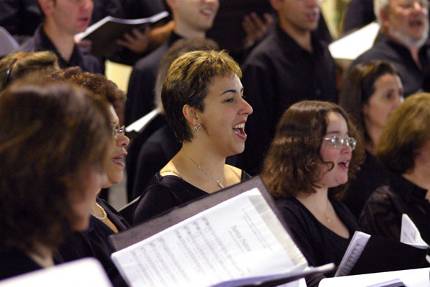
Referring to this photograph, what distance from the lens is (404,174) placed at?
13.9 ft

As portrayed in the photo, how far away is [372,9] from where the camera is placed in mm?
6445

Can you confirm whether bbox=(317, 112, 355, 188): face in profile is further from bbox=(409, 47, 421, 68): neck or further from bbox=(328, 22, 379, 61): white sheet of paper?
bbox=(409, 47, 421, 68): neck

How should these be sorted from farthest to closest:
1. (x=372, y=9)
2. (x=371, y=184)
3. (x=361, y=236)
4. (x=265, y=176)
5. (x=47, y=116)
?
(x=372, y=9)
(x=371, y=184)
(x=265, y=176)
(x=361, y=236)
(x=47, y=116)

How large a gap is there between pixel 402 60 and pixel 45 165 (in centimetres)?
427

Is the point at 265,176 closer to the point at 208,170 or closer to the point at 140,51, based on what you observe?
the point at 208,170

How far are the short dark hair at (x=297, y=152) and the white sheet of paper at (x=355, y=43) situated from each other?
1919mm

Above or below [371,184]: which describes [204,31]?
above

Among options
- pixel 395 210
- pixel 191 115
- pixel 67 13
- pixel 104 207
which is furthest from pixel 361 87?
pixel 104 207

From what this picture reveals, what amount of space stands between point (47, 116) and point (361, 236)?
5.33ft

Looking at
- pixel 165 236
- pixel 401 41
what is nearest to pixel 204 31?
pixel 401 41

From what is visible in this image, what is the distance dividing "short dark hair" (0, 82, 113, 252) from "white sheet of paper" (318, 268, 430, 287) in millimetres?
1278

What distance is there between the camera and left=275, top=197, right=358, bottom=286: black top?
3633mm

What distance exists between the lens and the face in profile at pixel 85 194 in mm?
1879

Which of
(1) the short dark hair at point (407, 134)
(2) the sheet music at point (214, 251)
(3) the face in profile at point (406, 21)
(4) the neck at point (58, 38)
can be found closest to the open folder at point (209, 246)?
(2) the sheet music at point (214, 251)
